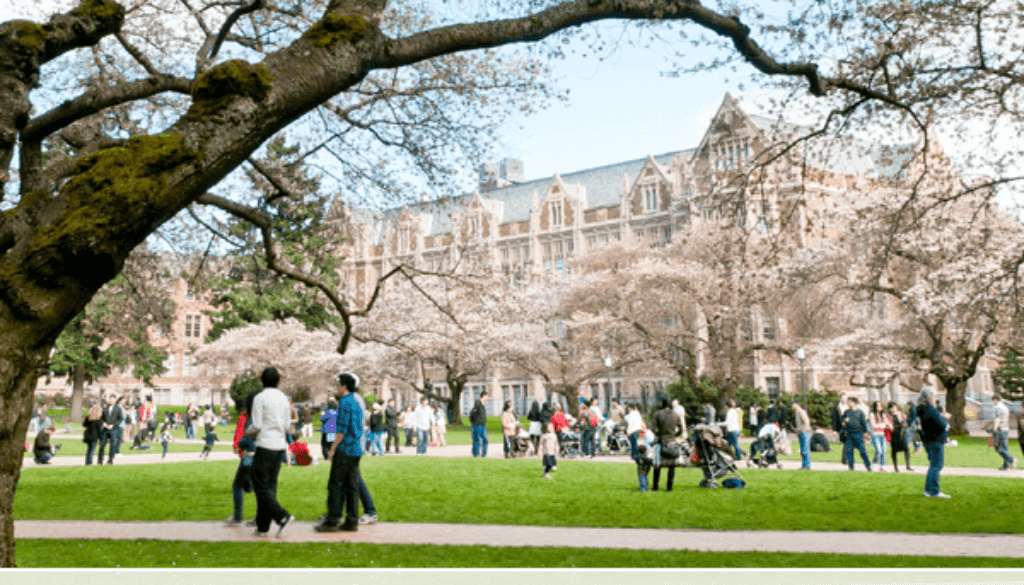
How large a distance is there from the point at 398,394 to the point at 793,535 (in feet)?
251

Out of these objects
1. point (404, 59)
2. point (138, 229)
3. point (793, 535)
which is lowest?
point (793, 535)

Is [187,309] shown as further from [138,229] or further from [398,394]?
→ [138,229]

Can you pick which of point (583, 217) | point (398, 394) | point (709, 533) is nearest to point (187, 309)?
point (398, 394)

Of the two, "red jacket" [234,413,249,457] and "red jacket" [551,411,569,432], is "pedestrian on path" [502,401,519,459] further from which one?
"red jacket" [234,413,249,457]

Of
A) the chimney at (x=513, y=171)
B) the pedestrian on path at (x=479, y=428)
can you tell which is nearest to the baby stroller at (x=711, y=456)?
the pedestrian on path at (x=479, y=428)

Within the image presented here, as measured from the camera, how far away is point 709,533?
9000 millimetres

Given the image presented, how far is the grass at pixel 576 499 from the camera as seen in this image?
32.9 feet

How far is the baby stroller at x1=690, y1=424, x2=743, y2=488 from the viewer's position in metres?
14.0

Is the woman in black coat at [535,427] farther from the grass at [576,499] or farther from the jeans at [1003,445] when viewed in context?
the jeans at [1003,445]

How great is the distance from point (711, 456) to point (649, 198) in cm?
5421

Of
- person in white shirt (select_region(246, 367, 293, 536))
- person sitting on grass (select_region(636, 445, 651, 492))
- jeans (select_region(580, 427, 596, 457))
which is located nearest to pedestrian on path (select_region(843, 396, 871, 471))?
person sitting on grass (select_region(636, 445, 651, 492))

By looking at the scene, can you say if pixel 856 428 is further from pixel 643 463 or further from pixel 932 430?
pixel 643 463

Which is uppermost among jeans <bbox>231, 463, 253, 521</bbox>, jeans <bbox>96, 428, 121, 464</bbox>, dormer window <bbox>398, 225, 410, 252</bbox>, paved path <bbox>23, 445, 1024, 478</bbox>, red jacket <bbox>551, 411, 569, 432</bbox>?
dormer window <bbox>398, 225, 410, 252</bbox>

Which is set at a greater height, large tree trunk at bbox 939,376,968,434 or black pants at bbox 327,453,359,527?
large tree trunk at bbox 939,376,968,434
